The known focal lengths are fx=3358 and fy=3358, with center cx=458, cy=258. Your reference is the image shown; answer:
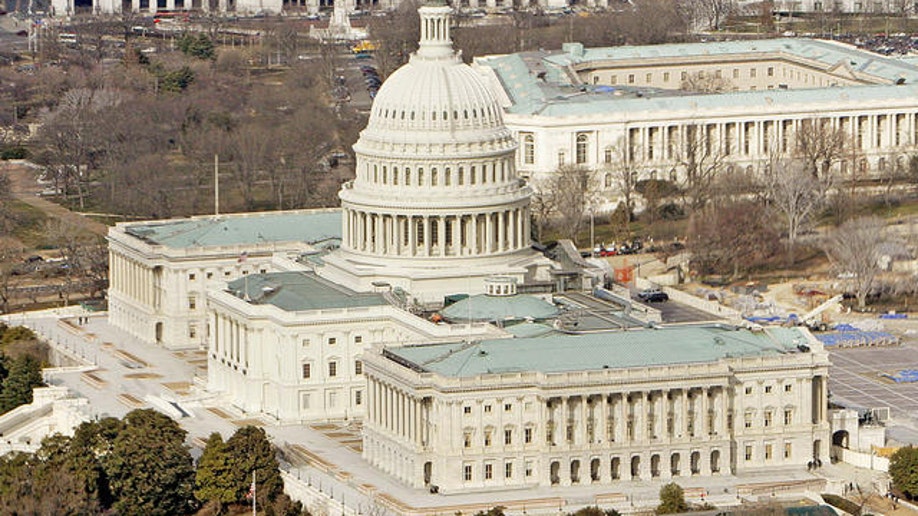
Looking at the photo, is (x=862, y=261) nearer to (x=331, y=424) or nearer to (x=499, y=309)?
(x=499, y=309)

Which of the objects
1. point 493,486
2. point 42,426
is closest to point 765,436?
point 493,486

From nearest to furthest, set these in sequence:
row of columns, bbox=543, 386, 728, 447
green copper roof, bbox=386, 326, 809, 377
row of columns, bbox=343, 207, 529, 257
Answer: row of columns, bbox=543, 386, 728, 447
green copper roof, bbox=386, 326, 809, 377
row of columns, bbox=343, 207, 529, 257

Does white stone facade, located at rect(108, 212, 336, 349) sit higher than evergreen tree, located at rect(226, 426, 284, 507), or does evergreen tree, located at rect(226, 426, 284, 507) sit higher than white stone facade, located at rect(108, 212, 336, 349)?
white stone facade, located at rect(108, 212, 336, 349)

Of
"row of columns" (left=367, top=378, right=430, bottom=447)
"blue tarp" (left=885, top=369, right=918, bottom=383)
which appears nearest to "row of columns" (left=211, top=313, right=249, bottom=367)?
"row of columns" (left=367, top=378, right=430, bottom=447)

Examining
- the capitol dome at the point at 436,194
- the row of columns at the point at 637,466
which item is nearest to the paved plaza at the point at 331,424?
the row of columns at the point at 637,466

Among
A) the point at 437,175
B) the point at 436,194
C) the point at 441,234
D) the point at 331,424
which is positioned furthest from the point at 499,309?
the point at 437,175

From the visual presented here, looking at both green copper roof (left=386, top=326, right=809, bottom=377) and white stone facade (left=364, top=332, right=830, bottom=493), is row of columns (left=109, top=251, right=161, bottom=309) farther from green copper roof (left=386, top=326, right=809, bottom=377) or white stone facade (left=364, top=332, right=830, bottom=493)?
white stone facade (left=364, top=332, right=830, bottom=493)

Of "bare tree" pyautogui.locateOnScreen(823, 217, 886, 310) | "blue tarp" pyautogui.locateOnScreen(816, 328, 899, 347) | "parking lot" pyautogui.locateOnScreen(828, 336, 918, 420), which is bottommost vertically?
"parking lot" pyautogui.locateOnScreen(828, 336, 918, 420)
